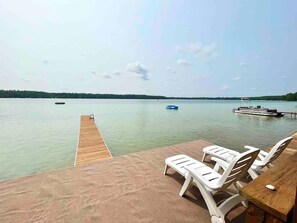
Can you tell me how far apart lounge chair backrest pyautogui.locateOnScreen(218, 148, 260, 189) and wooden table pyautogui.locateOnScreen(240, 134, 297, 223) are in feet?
1.44

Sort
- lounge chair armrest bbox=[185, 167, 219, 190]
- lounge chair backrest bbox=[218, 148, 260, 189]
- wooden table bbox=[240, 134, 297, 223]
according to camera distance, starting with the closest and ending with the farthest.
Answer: wooden table bbox=[240, 134, 297, 223] < lounge chair backrest bbox=[218, 148, 260, 189] < lounge chair armrest bbox=[185, 167, 219, 190]

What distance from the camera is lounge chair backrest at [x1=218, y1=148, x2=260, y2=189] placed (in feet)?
6.57

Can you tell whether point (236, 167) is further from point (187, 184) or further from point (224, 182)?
point (187, 184)

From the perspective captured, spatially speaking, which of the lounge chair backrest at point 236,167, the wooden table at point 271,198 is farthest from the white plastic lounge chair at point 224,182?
the wooden table at point 271,198

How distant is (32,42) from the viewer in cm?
1181

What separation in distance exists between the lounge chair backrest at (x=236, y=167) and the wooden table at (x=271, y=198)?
440 mm

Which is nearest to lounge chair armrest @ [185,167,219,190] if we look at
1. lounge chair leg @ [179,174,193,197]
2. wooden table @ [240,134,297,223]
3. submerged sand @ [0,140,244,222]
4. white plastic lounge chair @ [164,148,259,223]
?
white plastic lounge chair @ [164,148,259,223]

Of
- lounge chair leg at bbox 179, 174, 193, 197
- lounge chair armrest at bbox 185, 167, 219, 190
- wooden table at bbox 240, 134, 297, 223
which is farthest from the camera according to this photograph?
lounge chair leg at bbox 179, 174, 193, 197

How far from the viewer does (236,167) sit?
207 centimetres

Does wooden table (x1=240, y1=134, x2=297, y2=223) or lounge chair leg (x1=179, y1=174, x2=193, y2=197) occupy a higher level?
wooden table (x1=240, y1=134, x2=297, y2=223)

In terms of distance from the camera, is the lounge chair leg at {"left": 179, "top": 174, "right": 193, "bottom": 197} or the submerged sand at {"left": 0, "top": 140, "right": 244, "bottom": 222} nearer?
the submerged sand at {"left": 0, "top": 140, "right": 244, "bottom": 222}

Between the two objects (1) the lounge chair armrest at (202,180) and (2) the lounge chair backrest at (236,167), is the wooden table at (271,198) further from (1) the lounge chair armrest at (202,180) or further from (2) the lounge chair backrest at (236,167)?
(1) the lounge chair armrest at (202,180)

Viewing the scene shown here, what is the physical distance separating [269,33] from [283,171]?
11.2m

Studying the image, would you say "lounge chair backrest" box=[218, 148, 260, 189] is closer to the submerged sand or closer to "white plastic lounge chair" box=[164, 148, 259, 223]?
"white plastic lounge chair" box=[164, 148, 259, 223]
